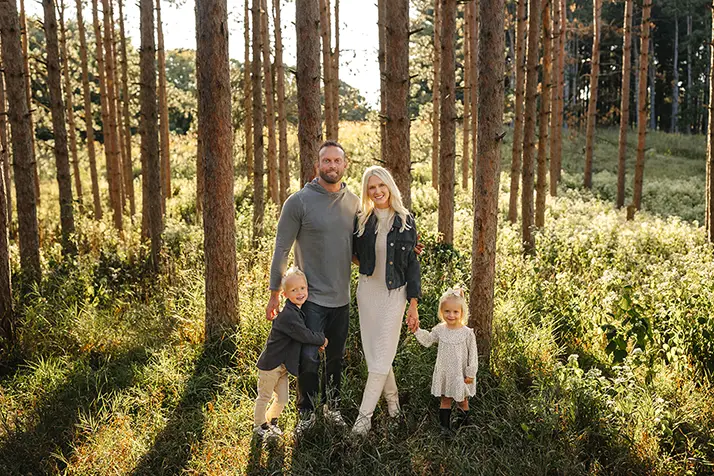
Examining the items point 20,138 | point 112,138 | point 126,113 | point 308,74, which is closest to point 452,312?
point 308,74

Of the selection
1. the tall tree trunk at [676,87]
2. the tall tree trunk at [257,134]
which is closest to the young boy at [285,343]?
the tall tree trunk at [257,134]

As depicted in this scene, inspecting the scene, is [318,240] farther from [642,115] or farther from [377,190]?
[642,115]

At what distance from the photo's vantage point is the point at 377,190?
4.51 meters

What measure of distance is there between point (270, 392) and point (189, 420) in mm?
934

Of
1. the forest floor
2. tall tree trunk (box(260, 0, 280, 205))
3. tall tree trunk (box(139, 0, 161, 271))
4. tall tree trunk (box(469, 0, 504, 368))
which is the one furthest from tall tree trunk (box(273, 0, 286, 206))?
tall tree trunk (box(469, 0, 504, 368))

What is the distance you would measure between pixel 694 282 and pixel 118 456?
22.3 feet

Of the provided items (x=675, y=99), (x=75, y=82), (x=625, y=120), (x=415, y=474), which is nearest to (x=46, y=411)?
(x=415, y=474)

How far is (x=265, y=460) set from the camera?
432 cm

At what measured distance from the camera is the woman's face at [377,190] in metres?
4.50

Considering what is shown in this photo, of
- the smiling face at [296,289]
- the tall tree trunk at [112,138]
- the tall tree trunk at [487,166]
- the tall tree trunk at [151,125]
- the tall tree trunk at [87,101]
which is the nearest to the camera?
the smiling face at [296,289]

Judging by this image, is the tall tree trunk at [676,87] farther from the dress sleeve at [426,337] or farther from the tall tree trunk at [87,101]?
the dress sleeve at [426,337]

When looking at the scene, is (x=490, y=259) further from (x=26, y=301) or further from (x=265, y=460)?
(x=26, y=301)

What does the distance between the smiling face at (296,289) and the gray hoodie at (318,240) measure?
0.13 metres

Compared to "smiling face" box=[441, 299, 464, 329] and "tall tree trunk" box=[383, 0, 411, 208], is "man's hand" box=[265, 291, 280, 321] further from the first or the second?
"tall tree trunk" box=[383, 0, 411, 208]
